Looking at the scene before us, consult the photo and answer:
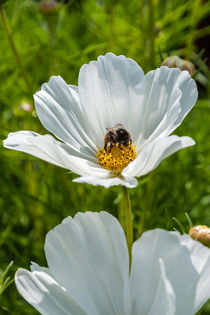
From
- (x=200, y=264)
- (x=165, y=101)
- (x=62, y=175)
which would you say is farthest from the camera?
(x=62, y=175)

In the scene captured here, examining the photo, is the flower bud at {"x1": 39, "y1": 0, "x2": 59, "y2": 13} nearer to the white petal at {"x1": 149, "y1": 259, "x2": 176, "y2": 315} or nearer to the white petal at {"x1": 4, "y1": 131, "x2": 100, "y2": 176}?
the white petal at {"x1": 4, "y1": 131, "x2": 100, "y2": 176}

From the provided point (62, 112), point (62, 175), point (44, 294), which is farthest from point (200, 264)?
point (62, 175)

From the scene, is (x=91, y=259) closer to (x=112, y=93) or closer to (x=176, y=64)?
(x=112, y=93)

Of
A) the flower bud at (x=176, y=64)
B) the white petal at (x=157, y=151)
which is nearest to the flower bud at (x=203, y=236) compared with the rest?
the white petal at (x=157, y=151)

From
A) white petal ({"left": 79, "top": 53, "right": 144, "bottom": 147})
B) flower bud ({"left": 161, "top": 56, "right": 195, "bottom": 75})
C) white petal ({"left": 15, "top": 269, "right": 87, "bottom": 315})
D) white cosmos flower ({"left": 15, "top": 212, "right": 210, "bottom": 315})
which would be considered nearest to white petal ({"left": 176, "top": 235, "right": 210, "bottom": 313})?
white cosmos flower ({"left": 15, "top": 212, "right": 210, "bottom": 315})

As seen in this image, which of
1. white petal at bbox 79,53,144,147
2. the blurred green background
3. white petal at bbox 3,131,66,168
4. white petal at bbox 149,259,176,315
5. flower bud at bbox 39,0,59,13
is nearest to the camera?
white petal at bbox 149,259,176,315

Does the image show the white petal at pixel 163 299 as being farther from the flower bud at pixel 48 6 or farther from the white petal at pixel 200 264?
the flower bud at pixel 48 6

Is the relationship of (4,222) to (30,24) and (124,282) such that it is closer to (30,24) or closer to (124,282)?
(30,24)
